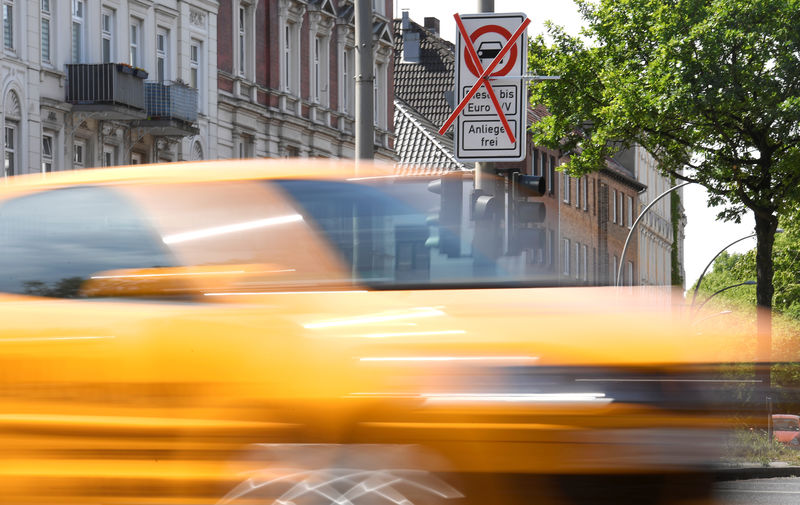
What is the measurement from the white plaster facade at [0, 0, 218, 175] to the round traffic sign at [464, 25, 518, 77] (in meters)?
18.3

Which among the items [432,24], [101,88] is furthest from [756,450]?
[432,24]

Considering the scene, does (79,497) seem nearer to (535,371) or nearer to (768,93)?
(535,371)

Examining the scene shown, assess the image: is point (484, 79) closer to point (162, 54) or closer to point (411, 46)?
point (162, 54)

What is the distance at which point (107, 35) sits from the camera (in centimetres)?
3319

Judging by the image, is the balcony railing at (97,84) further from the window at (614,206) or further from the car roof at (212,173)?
the window at (614,206)

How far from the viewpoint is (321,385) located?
5.20 metres

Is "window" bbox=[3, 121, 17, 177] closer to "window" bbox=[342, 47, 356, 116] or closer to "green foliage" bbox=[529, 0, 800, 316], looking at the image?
"green foliage" bbox=[529, 0, 800, 316]

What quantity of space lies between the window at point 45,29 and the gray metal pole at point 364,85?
688 inches

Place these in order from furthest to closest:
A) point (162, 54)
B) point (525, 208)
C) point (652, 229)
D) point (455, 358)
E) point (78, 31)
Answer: point (652, 229), point (162, 54), point (78, 31), point (525, 208), point (455, 358)

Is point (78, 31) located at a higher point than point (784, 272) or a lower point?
higher

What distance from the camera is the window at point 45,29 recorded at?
1198 inches

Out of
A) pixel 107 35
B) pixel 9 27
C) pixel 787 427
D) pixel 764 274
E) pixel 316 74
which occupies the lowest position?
pixel 787 427

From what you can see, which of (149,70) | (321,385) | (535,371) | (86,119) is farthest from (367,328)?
(149,70)

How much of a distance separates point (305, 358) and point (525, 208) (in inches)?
268
